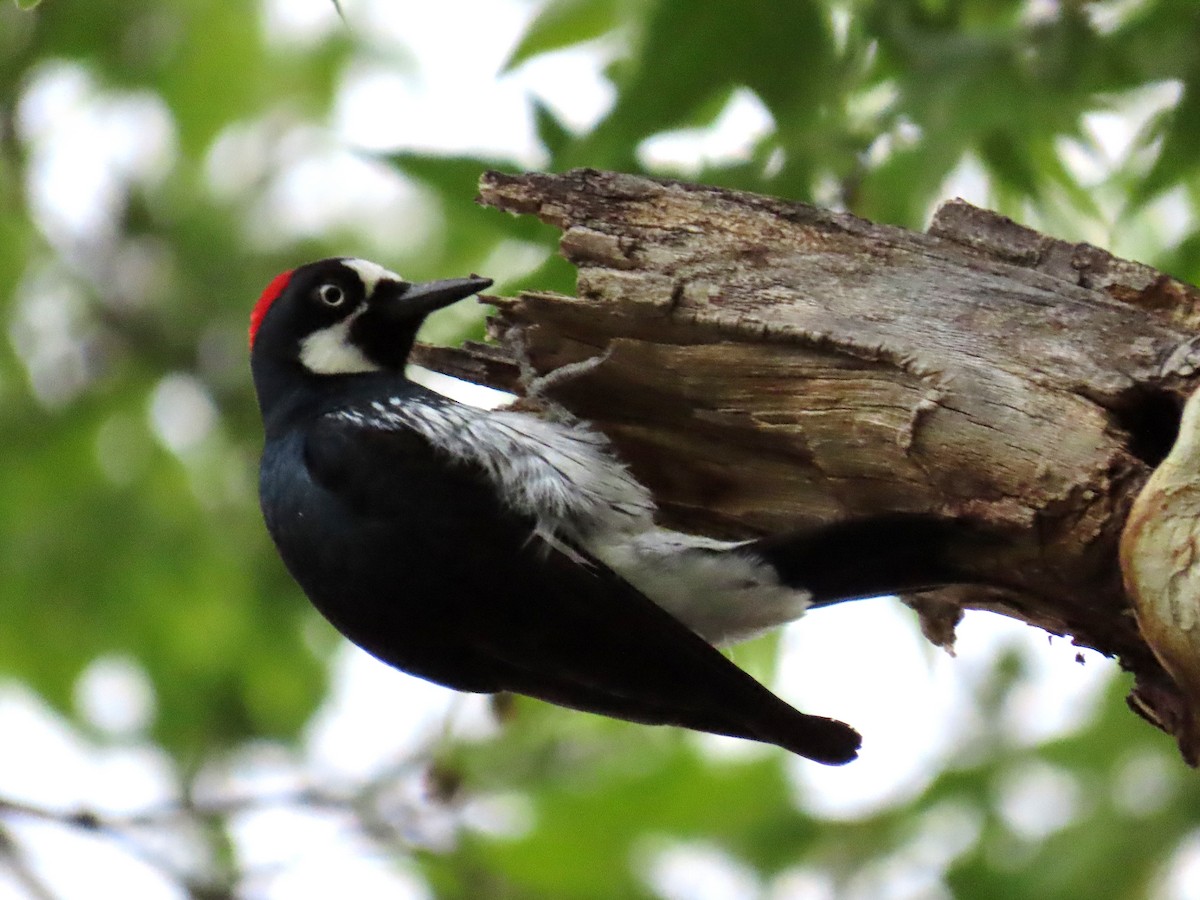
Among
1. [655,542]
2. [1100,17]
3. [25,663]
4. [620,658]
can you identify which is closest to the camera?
[620,658]

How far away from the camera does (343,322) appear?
12.1 feet

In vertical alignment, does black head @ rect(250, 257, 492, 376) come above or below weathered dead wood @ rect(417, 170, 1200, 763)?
above

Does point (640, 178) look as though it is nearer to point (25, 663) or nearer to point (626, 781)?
point (626, 781)

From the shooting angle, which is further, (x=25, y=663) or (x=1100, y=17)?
(x=25, y=663)

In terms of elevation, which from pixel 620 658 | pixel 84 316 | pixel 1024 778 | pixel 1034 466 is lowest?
pixel 620 658

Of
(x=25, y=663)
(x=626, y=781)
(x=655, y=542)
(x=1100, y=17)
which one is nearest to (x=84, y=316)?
(x=25, y=663)

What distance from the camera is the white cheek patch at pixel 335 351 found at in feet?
12.1

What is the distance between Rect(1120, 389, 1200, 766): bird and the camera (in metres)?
2.22

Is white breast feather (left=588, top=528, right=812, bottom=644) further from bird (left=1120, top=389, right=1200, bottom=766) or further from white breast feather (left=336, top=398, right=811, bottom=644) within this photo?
bird (left=1120, top=389, right=1200, bottom=766)

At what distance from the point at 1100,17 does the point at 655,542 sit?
173 cm

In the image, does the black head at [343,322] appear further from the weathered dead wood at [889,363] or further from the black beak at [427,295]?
the weathered dead wood at [889,363]

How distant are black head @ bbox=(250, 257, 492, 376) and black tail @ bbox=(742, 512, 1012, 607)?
1.28m

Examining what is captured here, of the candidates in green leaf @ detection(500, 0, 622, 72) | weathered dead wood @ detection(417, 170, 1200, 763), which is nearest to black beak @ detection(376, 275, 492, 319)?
weathered dead wood @ detection(417, 170, 1200, 763)

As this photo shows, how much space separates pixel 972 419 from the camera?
2586 millimetres
